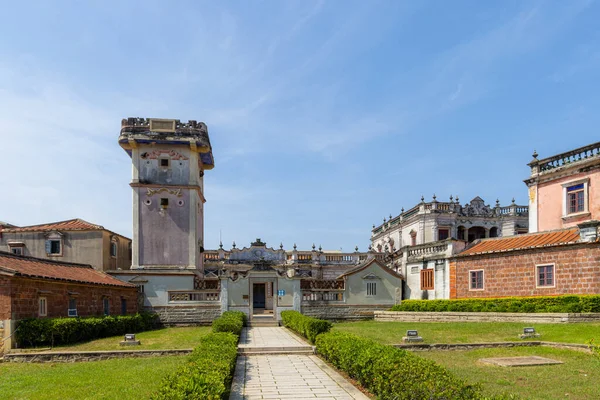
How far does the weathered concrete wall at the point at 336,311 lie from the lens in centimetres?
2947

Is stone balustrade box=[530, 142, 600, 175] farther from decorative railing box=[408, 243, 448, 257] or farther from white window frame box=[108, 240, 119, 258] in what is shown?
white window frame box=[108, 240, 119, 258]

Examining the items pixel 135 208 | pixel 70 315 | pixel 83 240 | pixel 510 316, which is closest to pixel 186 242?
pixel 135 208

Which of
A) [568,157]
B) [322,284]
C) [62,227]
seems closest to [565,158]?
[568,157]

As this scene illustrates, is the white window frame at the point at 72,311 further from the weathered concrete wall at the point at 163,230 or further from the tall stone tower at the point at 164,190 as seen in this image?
the weathered concrete wall at the point at 163,230

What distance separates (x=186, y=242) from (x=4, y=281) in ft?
46.2

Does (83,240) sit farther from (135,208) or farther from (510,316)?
(510,316)

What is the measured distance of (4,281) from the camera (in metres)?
17.0

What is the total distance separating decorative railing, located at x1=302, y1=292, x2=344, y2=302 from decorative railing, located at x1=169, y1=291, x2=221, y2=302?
552 cm

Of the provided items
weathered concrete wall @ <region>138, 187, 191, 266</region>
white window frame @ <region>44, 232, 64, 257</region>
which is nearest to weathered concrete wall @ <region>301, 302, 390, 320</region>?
weathered concrete wall @ <region>138, 187, 191, 266</region>

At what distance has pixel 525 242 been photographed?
26266 mm

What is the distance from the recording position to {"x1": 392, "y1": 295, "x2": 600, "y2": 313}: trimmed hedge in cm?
2092

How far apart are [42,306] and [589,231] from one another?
24730 mm

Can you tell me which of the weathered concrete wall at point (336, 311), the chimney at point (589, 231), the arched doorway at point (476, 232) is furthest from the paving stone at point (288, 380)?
the arched doorway at point (476, 232)

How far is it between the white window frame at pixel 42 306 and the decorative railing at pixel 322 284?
15.0 metres
